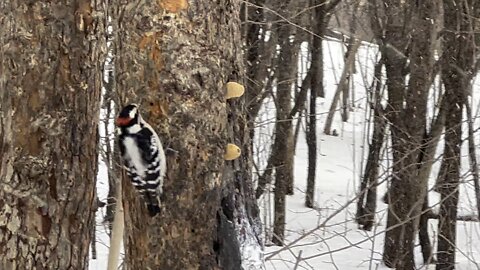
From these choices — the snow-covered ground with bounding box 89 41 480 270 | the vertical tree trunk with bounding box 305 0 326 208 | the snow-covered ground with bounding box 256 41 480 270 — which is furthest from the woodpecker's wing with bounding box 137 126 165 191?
the vertical tree trunk with bounding box 305 0 326 208

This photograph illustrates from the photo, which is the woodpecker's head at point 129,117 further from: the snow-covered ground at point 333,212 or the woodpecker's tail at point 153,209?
the snow-covered ground at point 333,212

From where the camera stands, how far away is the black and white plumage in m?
2.93

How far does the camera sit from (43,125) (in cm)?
311

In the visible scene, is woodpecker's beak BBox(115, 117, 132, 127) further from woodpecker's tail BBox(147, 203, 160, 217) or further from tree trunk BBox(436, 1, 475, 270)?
tree trunk BBox(436, 1, 475, 270)

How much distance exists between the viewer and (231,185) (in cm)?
321

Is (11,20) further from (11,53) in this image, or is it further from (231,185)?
(231,185)

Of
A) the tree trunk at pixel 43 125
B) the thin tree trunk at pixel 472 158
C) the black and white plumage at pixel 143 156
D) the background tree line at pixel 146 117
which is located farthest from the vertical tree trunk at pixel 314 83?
the black and white plumage at pixel 143 156

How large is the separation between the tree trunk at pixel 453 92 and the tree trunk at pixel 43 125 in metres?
4.81

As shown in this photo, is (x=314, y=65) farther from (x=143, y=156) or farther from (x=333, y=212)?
(x=143, y=156)

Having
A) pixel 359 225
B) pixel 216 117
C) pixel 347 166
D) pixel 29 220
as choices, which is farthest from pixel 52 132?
pixel 347 166

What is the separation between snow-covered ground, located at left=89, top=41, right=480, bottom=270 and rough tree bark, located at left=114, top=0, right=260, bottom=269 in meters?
1.80

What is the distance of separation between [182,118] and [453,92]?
523 cm

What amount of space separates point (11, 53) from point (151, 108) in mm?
613

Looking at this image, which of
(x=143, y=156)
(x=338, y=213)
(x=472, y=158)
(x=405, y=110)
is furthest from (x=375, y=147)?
(x=143, y=156)
